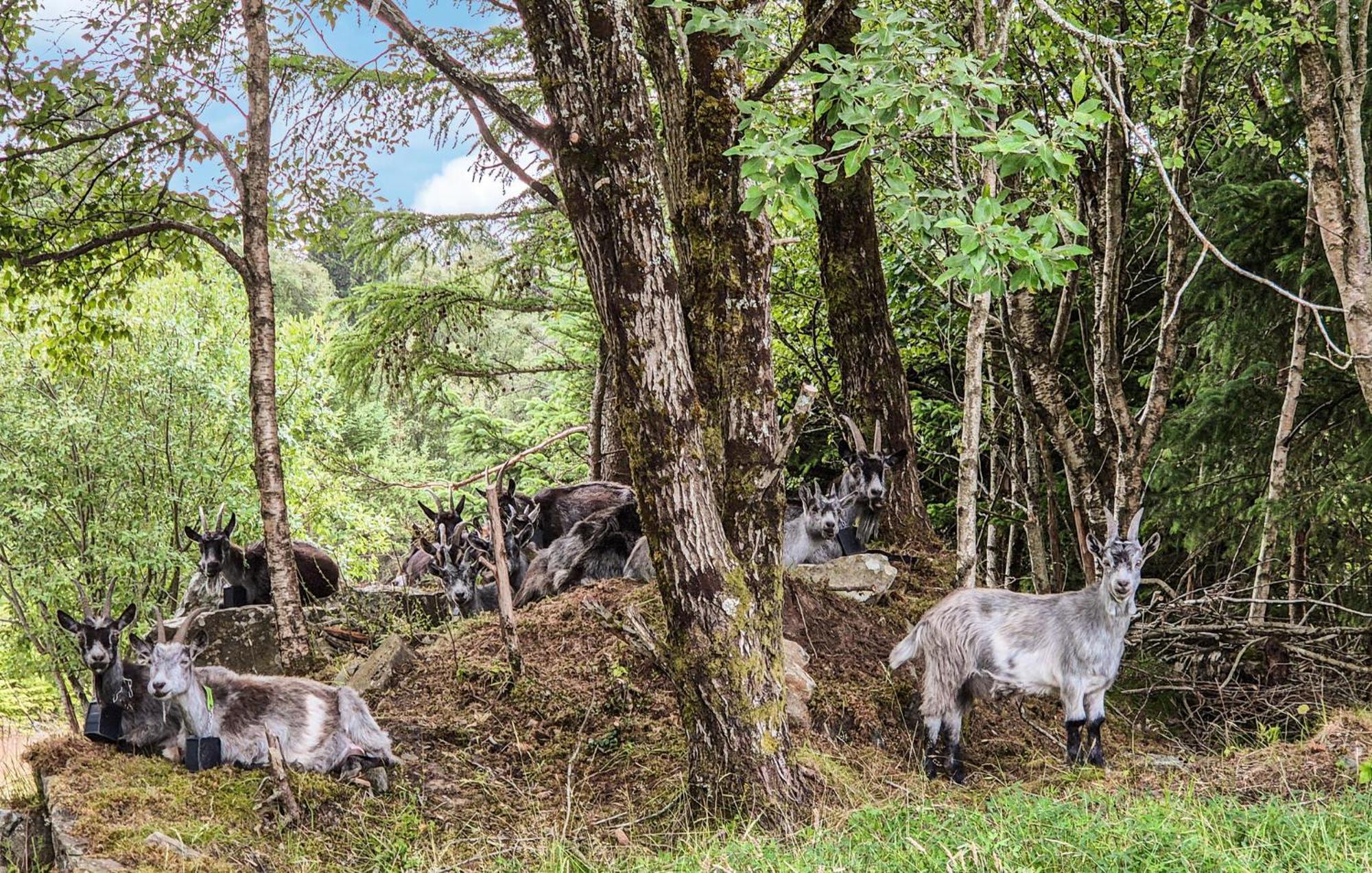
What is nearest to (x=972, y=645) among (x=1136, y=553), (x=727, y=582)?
(x=1136, y=553)

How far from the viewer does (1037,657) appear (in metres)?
7.01

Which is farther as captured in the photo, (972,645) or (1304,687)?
(1304,687)

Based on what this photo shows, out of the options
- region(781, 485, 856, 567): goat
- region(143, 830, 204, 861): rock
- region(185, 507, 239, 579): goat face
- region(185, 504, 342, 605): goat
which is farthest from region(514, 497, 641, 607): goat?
region(143, 830, 204, 861): rock

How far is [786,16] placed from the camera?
13.8 meters

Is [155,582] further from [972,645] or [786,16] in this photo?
[972,645]

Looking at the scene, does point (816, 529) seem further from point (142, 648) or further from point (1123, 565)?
point (142, 648)

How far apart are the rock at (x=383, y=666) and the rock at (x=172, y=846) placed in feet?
7.59

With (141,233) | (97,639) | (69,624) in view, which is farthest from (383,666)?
(141,233)

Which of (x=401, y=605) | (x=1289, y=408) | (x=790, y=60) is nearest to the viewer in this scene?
(x=790, y=60)

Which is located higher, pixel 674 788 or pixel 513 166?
pixel 513 166

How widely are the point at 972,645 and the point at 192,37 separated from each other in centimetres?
879

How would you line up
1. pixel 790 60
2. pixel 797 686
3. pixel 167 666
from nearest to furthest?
pixel 790 60
pixel 167 666
pixel 797 686

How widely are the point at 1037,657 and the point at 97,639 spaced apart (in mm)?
5940

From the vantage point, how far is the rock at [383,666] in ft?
27.4
